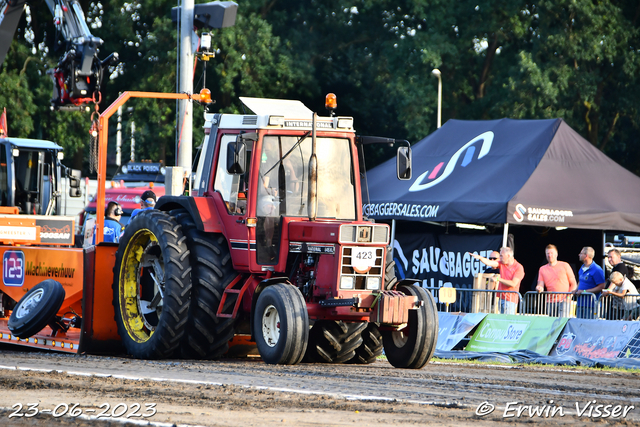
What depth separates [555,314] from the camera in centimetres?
1417

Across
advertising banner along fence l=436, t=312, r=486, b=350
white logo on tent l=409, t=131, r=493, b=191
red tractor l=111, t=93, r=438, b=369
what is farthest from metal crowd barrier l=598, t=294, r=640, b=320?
white logo on tent l=409, t=131, r=493, b=191

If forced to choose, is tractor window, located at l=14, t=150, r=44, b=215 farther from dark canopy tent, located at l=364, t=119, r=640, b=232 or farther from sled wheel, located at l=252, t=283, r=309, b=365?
sled wheel, located at l=252, t=283, r=309, b=365

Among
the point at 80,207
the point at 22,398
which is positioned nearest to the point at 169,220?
the point at 22,398

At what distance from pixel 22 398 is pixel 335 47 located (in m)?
35.2

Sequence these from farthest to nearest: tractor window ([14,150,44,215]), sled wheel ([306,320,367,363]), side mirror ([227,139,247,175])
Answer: tractor window ([14,150,44,215]) < sled wheel ([306,320,367,363]) < side mirror ([227,139,247,175])

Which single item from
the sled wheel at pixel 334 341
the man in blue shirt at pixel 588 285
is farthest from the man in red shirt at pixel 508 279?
the sled wheel at pixel 334 341

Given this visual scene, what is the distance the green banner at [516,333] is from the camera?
1313 centimetres

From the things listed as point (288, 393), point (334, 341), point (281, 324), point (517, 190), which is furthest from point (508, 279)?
point (288, 393)

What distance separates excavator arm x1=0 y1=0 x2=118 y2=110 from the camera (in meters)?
16.6

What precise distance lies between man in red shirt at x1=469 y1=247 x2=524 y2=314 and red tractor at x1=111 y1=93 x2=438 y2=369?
485 centimetres

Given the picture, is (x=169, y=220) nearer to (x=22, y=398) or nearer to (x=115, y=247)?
(x=115, y=247)

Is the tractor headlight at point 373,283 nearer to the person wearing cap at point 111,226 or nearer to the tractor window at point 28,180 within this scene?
the person wearing cap at point 111,226

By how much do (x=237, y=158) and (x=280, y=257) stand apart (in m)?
1.17

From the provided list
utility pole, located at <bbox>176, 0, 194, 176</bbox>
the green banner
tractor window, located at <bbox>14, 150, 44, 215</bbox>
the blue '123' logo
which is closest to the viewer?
the blue '123' logo
